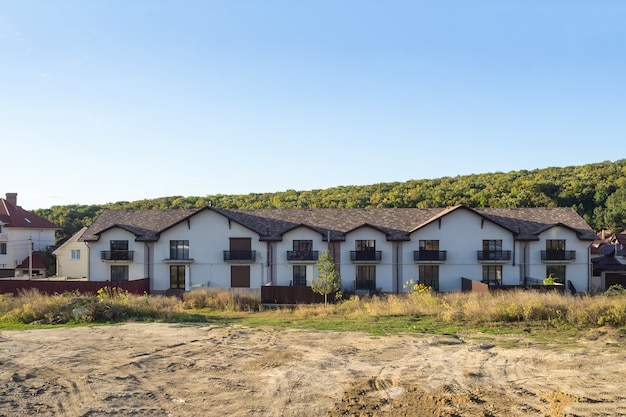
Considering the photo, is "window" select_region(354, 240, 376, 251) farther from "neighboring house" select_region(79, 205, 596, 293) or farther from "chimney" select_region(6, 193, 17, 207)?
"chimney" select_region(6, 193, 17, 207)

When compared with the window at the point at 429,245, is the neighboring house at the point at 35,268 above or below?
below

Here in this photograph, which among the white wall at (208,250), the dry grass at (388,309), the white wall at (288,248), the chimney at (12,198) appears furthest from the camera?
the chimney at (12,198)

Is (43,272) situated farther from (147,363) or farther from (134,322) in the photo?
(147,363)

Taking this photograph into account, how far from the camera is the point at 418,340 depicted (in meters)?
17.5

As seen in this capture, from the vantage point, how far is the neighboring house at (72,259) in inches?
1943

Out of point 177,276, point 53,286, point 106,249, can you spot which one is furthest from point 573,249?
point 53,286

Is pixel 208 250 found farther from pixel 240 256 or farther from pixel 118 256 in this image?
pixel 118 256

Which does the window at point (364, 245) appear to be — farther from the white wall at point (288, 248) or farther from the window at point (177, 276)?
the window at point (177, 276)

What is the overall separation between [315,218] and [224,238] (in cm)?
761

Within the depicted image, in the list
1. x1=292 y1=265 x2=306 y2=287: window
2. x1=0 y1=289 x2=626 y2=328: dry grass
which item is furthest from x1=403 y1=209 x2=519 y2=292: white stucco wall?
x1=0 y1=289 x2=626 y2=328: dry grass

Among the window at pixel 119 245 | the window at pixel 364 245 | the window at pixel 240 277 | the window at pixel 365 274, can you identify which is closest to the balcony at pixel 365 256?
the window at pixel 364 245

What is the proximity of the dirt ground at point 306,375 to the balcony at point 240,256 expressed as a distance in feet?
60.6

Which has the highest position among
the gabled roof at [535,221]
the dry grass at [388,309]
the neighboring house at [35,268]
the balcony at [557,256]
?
the gabled roof at [535,221]

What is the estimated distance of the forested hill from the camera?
240ft
